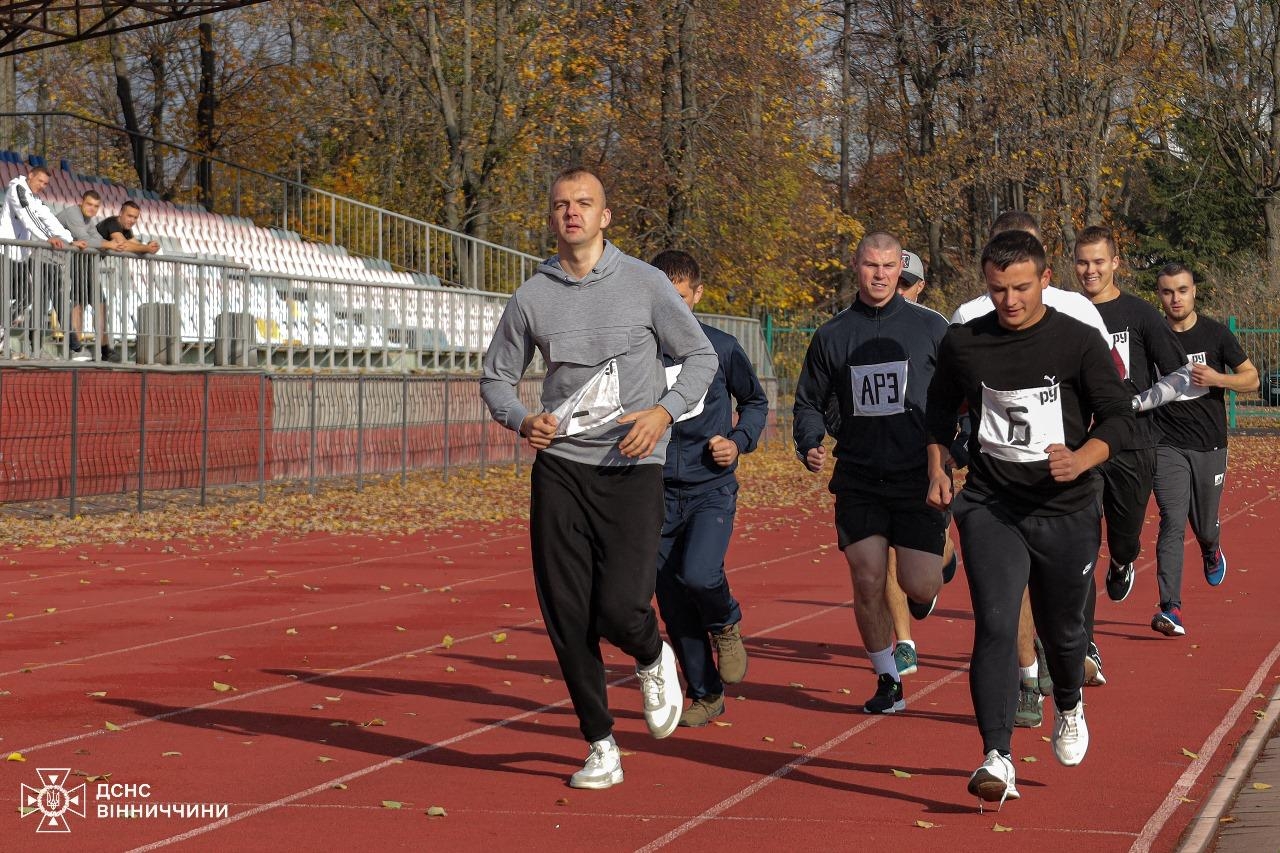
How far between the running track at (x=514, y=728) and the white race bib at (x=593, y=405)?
1.29m

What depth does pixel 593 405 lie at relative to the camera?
245 inches

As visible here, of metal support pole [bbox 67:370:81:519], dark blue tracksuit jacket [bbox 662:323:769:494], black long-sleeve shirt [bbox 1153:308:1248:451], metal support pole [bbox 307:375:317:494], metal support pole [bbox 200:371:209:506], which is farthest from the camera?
metal support pole [bbox 307:375:317:494]

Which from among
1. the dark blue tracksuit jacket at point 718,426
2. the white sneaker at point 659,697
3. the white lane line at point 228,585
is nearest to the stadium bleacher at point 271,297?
the white lane line at point 228,585

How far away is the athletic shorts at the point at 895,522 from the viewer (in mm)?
7871

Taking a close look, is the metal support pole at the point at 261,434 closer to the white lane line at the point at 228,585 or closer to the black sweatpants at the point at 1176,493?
the white lane line at the point at 228,585

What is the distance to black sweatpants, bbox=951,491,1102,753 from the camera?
5.97m

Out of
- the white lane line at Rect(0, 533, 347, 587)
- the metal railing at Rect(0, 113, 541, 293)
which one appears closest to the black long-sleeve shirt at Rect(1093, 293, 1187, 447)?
the white lane line at Rect(0, 533, 347, 587)

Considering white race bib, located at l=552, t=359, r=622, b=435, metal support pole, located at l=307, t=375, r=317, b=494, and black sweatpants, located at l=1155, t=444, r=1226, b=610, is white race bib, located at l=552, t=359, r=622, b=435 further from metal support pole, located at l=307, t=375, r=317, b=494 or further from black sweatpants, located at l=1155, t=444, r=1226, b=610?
metal support pole, located at l=307, t=375, r=317, b=494

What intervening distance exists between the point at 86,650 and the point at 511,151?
97.2 ft

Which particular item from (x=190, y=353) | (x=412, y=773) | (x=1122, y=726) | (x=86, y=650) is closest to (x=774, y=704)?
(x=1122, y=726)

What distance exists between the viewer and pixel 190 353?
2144 cm

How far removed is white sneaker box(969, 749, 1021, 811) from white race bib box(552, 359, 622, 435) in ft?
5.53

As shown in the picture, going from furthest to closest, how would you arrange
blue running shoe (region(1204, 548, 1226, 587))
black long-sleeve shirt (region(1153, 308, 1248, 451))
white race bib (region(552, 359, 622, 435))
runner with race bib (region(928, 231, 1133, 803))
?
blue running shoe (region(1204, 548, 1226, 587)), black long-sleeve shirt (region(1153, 308, 1248, 451)), white race bib (region(552, 359, 622, 435)), runner with race bib (region(928, 231, 1133, 803))

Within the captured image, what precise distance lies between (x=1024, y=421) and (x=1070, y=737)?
1.11 meters
